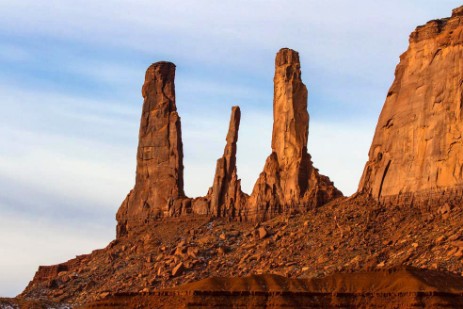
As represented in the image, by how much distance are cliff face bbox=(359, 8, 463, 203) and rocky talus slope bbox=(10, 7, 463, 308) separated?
0.34 ft

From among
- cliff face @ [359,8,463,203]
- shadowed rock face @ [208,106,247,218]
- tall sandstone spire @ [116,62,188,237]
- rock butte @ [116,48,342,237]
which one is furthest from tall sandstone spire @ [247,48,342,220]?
tall sandstone spire @ [116,62,188,237]

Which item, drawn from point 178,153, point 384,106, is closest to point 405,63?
point 384,106

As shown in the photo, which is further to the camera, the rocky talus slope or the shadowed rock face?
the shadowed rock face

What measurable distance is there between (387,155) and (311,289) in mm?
20322

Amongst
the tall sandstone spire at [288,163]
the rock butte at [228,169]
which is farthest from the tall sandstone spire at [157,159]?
the tall sandstone spire at [288,163]

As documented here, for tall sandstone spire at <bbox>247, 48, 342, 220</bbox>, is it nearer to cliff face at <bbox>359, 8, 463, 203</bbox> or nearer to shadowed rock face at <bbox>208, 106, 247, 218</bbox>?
shadowed rock face at <bbox>208, 106, 247, 218</bbox>

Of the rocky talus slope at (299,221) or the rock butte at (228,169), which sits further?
the rock butte at (228,169)

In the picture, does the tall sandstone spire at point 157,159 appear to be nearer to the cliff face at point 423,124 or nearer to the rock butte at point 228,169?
the rock butte at point 228,169

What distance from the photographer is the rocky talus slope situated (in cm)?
10806

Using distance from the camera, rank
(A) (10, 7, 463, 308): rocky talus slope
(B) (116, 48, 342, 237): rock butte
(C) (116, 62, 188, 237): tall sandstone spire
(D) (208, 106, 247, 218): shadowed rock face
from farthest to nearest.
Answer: (C) (116, 62, 188, 237): tall sandstone spire, (D) (208, 106, 247, 218): shadowed rock face, (B) (116, 48, 342, 237): rock butte, (A) (10, 7, 463, 308): rocky talus slope

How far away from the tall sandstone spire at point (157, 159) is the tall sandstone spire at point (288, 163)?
9913 mm

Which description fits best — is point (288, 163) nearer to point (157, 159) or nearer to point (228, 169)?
point (228, 169)

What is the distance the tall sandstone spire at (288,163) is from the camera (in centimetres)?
12825

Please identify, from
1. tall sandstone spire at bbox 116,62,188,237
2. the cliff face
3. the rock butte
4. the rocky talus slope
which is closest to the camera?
the rocky talus slope
